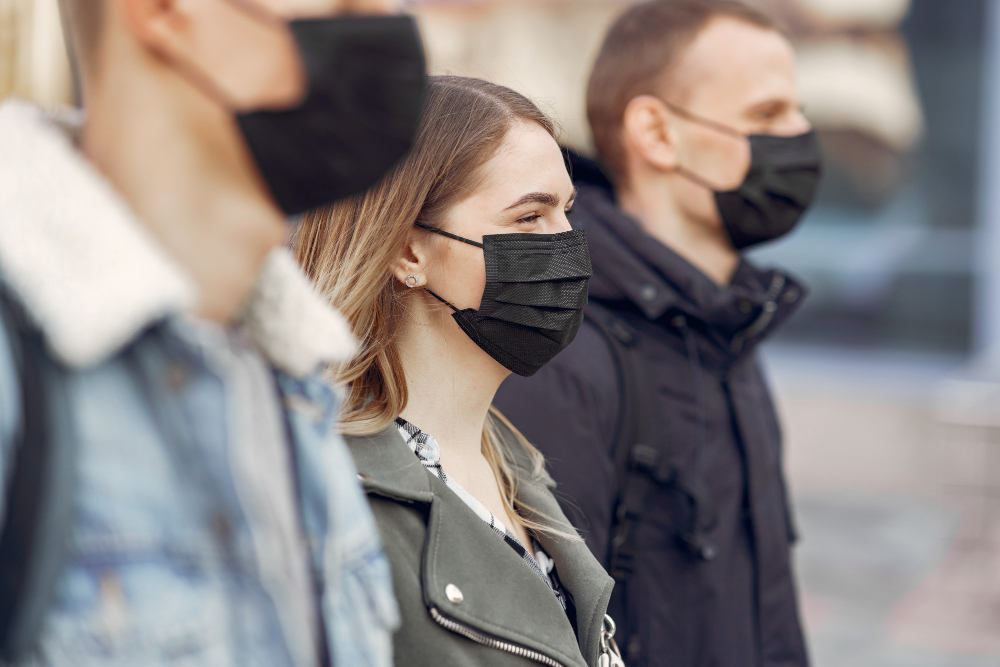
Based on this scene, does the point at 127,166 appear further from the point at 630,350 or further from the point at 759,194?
the point at 759,194

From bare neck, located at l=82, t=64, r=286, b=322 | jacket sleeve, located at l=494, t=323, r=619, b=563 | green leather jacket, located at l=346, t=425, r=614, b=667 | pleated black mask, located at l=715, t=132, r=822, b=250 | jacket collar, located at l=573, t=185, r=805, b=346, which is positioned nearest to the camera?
bare neck, located at l=82, t=64, r=286, b=322

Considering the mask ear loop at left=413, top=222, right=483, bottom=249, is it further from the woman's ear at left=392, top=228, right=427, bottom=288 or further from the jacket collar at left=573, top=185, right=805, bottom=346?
the jacket collar at left=573, top=185, right=805, bottom=346

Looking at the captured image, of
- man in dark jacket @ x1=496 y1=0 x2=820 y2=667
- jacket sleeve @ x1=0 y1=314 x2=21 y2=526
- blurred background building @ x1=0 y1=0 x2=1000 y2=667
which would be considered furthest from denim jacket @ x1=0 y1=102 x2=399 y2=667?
blurred background building @ x1=0 y1=0 x2=1000 y2=667

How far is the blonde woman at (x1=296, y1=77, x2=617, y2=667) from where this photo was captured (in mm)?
1655

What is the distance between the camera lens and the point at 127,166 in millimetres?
954

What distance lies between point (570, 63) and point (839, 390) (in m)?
3.52

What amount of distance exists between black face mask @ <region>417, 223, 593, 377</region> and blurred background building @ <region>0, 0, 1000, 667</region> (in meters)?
5.19

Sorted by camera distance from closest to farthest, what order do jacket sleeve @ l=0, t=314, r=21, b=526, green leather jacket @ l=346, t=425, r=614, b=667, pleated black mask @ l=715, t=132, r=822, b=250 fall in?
jacket sleeve @ l=0, t=314, r=21, b=526, green leather jacket @ l=346, t=425, r=614, b=667, pleated black mask @ l=715, t=132, r=822, b=250

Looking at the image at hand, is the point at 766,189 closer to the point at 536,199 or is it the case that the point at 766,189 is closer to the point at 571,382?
the point at 571,382

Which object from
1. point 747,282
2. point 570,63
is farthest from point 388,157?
point 570,63

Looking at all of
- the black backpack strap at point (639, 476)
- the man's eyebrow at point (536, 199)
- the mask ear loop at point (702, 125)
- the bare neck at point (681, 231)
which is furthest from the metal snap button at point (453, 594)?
the mask ear loop at point (702, 125)

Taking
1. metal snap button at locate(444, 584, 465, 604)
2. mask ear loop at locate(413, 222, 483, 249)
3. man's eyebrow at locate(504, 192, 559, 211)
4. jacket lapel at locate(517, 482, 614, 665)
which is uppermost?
man's eyebrow at locate(504, 192, 559, 211)

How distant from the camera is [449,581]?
1.36 metres

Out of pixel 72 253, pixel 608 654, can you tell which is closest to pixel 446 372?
pixel 608 654
